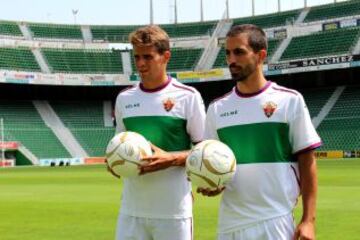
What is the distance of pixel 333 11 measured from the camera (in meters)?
56.5

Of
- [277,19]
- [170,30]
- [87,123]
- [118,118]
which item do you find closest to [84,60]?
[87,123]

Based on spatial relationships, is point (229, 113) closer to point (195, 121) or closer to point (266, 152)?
point (266, 152)

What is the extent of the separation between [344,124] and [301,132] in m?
48.7

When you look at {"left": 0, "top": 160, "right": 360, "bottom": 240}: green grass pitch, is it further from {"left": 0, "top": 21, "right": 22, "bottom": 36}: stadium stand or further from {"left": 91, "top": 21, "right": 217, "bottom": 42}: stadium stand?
{"left": 91, "top": 21, "right": 217, "bottom": 42}: stadium stand

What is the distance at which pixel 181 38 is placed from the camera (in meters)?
64.3

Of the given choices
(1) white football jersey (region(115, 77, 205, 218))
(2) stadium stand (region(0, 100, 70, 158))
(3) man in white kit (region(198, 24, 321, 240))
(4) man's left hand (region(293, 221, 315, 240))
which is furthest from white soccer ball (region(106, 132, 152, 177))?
(2) stadium stand (region(0, 100, 70, 158))

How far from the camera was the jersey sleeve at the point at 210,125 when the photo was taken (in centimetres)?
402

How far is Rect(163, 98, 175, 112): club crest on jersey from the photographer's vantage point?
444 cm

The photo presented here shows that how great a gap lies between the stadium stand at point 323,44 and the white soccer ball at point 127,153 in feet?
162

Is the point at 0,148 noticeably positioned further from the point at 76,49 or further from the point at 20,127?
the point at 76,49

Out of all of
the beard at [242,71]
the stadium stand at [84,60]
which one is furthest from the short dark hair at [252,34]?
the stadium stand at [84,60]

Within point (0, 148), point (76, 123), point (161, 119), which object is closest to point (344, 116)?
point (76, 123)

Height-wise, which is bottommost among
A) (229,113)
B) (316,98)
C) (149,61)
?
(229,113)

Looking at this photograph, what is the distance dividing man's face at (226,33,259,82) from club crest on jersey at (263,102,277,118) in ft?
0.69
